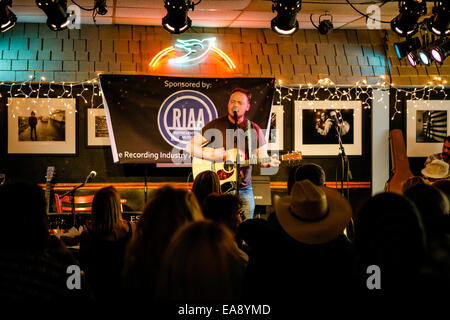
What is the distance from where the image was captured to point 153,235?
189 cm

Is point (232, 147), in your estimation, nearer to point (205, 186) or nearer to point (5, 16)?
point (205, 186)

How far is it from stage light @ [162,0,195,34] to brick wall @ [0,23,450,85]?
5.85 feet

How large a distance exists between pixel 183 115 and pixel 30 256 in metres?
5.44

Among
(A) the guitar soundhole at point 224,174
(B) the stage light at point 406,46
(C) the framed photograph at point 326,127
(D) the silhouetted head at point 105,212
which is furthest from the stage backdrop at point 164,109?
(D) the silhouetted head at point 105,212

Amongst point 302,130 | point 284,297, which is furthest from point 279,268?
point 302,130

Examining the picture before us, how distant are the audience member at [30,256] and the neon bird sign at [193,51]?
5644 millimetres

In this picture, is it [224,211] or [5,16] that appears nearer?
[224,211]

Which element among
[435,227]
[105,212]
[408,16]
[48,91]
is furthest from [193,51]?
[435,227]

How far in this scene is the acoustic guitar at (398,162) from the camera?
7.76 m

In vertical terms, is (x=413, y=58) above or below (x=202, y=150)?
above

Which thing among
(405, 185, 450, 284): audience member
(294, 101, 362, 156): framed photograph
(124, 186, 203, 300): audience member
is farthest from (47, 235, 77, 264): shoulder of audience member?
(294, 101, 362, 156): framed photograph

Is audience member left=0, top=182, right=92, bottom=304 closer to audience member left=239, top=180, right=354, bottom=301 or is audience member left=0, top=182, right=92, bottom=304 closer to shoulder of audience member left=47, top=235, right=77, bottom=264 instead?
shoulder of audience member left=47, top=235, right=77, bottom=264

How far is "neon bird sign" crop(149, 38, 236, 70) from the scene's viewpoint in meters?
7.49
